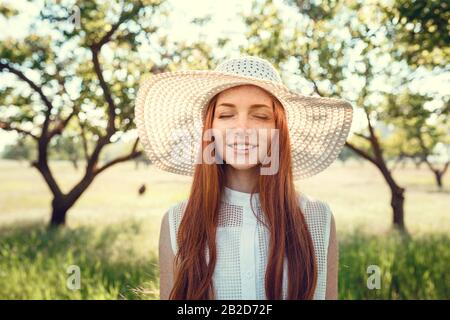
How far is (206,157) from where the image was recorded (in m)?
1.60

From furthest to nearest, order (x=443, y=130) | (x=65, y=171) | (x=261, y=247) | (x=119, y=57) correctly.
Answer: (x=65, y=171) → (x=443, y=130) → (x=119, y=57) → (x=261, y=247)

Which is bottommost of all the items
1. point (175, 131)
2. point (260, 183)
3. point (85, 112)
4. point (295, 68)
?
point (260, 183)

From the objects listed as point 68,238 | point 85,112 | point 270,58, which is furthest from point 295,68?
point 68,238

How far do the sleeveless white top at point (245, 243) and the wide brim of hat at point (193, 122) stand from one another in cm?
30

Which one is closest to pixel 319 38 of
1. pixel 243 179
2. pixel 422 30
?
pixel 422 30

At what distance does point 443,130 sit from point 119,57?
257 inches

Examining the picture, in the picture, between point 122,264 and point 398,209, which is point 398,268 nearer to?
point 398,209

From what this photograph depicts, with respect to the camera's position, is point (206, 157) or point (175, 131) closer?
point (206, 157)

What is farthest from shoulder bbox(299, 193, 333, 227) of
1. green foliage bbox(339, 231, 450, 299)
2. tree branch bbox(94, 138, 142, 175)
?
tree branch bbox(94, 138, 142, 175)

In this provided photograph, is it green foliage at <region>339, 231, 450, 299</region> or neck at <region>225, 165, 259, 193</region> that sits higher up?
neck at <region>225, 165, 259, 193</region>

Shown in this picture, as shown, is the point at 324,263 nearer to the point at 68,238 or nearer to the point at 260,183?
the point at 260,183

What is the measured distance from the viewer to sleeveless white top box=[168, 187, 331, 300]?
1514 millimetres

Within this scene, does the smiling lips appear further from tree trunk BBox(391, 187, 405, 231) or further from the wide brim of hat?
tree trunk BBox(391, 187, 405, 231)

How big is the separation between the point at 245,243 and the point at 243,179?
25 centimetres
